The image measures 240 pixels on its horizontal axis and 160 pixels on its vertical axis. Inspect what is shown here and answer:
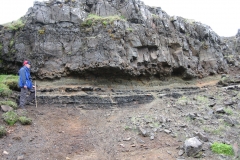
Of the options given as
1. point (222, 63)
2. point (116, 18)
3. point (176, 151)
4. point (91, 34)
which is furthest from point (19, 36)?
point (222, 63)

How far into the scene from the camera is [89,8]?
646 inches

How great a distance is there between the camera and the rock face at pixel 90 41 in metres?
13.9

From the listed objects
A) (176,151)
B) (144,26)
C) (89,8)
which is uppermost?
(89,8)

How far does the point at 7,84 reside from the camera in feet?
39.7

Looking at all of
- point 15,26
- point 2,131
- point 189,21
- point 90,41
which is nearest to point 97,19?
point 90,41

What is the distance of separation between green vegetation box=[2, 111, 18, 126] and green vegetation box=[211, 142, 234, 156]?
7902 millimetres

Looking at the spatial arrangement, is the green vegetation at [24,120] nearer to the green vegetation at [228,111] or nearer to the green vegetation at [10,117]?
the green vegetation at [10,117]

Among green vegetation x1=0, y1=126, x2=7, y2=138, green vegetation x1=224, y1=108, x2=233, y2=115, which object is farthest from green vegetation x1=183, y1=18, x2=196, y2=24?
green vegetation x1=0, y1=126, x2=7, y2=138

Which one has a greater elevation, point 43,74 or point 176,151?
point 43,74

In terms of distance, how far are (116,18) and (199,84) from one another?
30.2 ft

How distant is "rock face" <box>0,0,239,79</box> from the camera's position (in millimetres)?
13898

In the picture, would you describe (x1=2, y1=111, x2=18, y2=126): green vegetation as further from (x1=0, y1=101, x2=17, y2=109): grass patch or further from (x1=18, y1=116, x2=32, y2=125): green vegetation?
(x1=0, y1=101, x2=17, y2=109): grass patch

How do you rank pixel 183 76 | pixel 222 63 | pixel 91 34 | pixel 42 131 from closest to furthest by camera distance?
pixel 42 131
pixel 91 34
pixel 183 76
pixel 222 63

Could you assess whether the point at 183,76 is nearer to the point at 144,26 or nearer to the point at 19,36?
the point at 144,26
